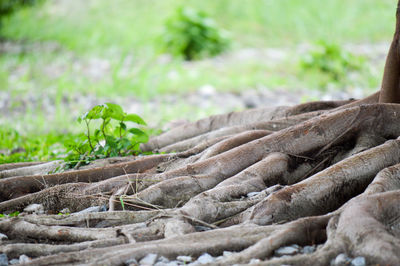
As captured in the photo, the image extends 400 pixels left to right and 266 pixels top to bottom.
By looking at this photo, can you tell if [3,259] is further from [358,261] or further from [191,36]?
[191,36]

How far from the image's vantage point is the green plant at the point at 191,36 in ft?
40.8

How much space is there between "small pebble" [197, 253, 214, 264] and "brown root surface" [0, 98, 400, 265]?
0.05 metres

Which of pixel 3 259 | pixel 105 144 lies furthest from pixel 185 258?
pixel 105 144

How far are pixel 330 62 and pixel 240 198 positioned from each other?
829 centimetres

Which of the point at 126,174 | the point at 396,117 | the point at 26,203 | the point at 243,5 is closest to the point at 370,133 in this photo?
the point at 396,117

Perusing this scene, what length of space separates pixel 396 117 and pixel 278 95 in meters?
5.69

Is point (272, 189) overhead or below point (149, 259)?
overhead

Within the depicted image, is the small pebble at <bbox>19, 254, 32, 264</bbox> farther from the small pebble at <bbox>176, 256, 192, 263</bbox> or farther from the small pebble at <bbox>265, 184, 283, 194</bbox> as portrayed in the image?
the small pebble at <bbox>265, 184, 283, 194</bbox>

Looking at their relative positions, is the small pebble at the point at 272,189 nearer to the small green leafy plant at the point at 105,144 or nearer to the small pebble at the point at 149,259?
the small pebble at the point at 149,259

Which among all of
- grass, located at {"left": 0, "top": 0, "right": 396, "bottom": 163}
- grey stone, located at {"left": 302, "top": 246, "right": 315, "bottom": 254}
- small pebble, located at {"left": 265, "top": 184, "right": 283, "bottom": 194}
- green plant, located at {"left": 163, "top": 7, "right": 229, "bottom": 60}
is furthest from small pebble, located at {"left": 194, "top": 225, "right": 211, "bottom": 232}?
green plant, located at {"left": 163, "top": 7, "right": 229, "bottom": 60}

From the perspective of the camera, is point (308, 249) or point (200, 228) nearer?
point (308, 249)

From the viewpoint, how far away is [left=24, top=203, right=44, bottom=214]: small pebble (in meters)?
3.69

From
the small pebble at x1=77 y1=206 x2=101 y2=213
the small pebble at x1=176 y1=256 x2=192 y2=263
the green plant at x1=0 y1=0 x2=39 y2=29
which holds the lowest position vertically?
the small pebble at x1=176 y1=256 x2=192 y2=263

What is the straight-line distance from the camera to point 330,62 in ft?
36.5
